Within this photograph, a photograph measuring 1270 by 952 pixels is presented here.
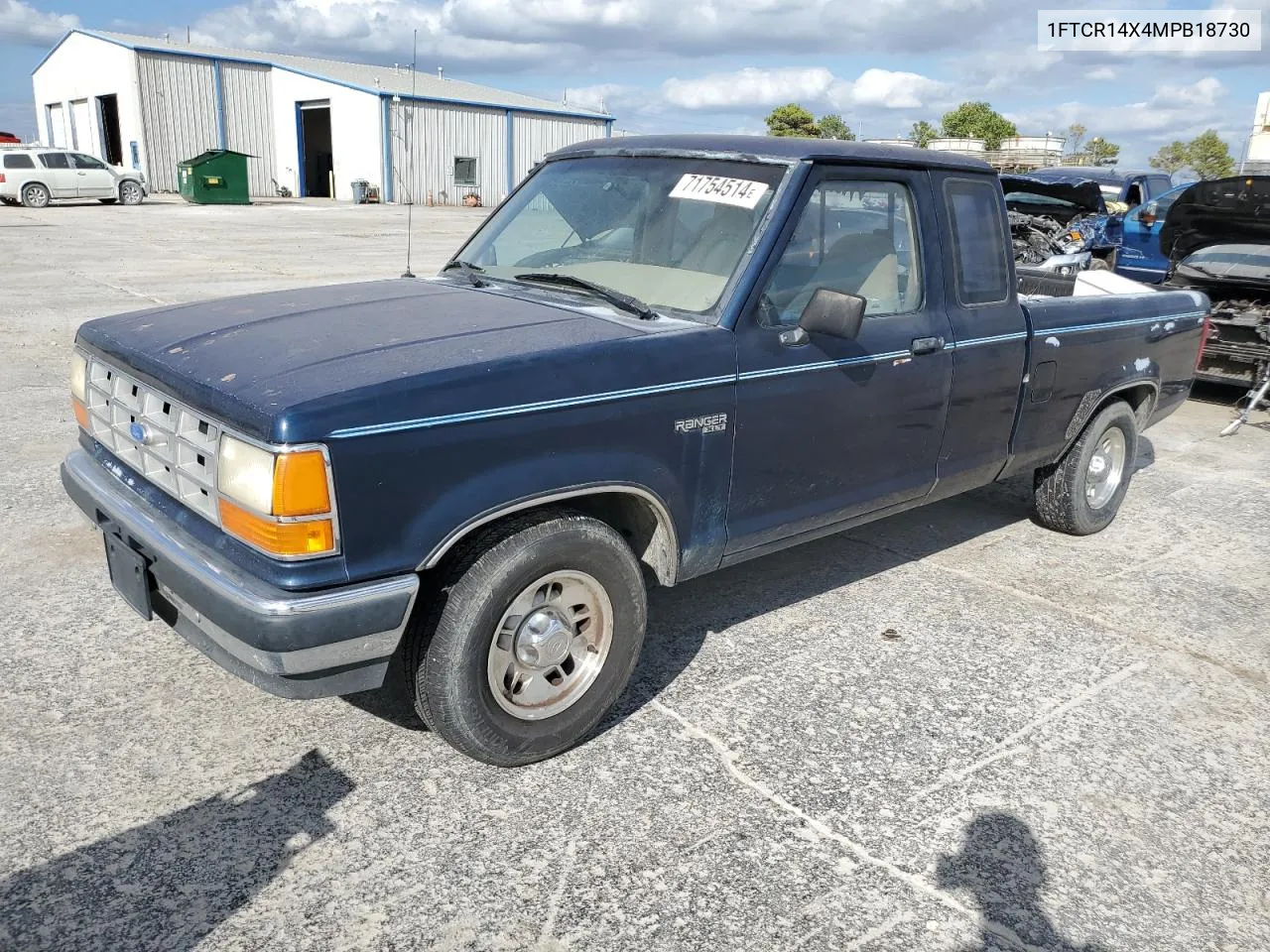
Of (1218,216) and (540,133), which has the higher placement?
(540,133)

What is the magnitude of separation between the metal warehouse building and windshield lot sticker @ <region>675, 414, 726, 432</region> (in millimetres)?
34695

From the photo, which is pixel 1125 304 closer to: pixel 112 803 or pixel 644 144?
pixel 644 144

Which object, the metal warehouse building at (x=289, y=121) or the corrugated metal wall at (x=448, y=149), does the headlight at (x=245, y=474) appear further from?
the corrugated metal wall at (x=448, y=149)

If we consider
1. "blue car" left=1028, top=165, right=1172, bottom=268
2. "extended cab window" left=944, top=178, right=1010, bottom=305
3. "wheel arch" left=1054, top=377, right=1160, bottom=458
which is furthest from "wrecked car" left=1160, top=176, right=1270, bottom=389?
"extended cab window" left=944, top=178, right=1010, bottom=305

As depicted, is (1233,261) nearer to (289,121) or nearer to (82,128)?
(289,121)

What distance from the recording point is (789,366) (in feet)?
11.7

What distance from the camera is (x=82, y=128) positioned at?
42.4m

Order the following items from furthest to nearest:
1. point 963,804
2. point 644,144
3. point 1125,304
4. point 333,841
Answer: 1. point 1125,304
2. point 644,144
3. point 963,804
4. point 333,841

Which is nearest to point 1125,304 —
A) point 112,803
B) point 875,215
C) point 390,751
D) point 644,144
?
point 875,215

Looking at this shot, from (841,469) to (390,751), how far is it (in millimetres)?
1935

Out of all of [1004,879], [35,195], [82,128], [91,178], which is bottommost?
[1004,879]

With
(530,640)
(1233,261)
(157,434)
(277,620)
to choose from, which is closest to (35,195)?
(1233,261)

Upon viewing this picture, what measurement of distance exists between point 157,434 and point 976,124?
237ft

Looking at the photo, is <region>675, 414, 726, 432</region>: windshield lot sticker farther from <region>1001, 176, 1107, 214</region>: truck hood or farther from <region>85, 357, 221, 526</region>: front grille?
<region>1001, 176, 1107, 214</region>: truck hood
